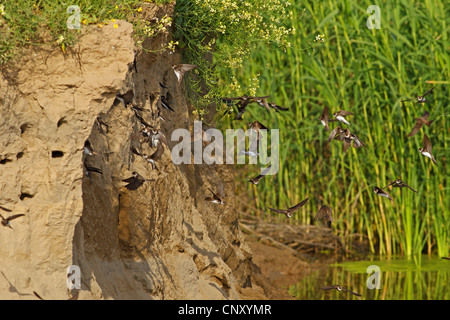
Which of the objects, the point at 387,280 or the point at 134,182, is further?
the point at 387,280

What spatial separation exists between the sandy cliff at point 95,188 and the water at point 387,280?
2.33 meters

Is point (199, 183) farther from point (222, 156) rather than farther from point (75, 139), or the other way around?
point (75, 139)

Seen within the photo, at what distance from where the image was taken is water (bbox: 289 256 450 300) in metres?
7.46

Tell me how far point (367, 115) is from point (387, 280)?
2.00 metres

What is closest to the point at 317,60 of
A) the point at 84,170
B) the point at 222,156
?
the point at 222,156

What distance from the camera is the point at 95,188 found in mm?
4387

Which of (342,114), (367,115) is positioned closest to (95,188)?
(342,114)

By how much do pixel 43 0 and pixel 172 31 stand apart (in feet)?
5.53

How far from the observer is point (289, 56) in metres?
9.00

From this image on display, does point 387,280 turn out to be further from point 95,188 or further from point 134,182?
point 95,188

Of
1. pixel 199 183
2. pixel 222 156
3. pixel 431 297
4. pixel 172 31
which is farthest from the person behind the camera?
pixel 431 297

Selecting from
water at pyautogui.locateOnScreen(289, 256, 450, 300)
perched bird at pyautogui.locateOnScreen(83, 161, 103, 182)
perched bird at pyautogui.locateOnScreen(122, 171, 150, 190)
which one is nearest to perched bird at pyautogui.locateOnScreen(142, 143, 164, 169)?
perched bird at pyautogui.locateOnScreen(122, 171, 150, 190)

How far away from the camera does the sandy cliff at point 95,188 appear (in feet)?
12.3

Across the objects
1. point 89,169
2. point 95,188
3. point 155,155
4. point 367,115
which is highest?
point 367,115
